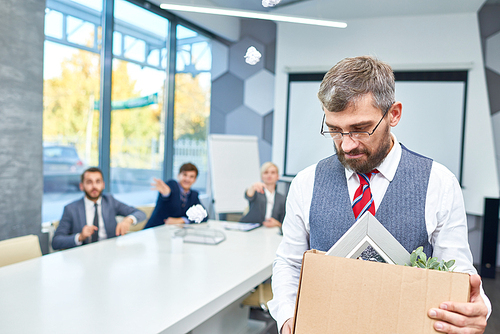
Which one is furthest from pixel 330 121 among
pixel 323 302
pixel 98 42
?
pixel 98 42

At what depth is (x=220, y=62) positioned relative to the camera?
19.1 ft

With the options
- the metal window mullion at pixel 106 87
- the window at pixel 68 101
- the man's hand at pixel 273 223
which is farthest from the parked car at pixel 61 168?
the man's hand at pixel 273 223

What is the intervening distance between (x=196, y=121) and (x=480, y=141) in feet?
12.0

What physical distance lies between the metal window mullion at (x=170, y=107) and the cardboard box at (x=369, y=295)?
4.44 metres

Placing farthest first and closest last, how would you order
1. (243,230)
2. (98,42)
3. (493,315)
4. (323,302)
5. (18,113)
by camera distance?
(98,42) → (493,315) → (243,230) → (18,113) → (323,302)

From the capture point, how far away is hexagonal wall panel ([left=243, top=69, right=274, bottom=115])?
5.61 m

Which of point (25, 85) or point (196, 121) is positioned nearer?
point (25, 85)

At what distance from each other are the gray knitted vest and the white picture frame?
15 cm

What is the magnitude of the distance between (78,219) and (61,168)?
3.31 ft

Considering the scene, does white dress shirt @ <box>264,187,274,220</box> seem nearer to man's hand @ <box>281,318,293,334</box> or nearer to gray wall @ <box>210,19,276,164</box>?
gray wall @ <box>210,19,276,164</box>

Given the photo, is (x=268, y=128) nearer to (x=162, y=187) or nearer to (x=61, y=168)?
(x=162, y=187)

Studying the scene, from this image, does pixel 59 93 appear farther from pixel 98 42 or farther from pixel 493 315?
pixel 493 315

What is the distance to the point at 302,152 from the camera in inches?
206

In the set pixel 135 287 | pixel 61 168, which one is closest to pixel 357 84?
pixel 135 287
